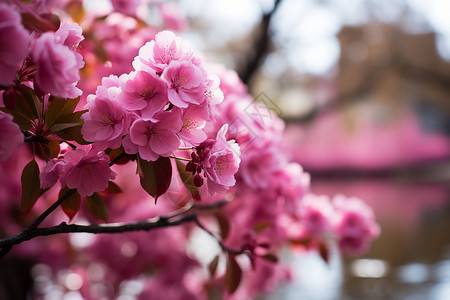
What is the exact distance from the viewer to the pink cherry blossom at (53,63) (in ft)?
0.97

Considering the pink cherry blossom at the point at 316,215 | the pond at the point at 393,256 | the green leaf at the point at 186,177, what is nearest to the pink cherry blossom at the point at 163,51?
the green leaf at the point at 186,177

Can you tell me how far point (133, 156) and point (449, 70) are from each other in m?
3.01

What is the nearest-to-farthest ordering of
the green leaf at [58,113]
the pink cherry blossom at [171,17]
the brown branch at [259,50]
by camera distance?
the green leaf at [58,113] < the pink cherry blossom at [171,17] < the brown branch at [259,50]

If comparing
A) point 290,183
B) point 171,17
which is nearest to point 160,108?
point 290,183

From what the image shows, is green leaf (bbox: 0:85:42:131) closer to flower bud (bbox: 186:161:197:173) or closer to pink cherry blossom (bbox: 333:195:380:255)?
flower bud (bbox: 186:161:197:173)

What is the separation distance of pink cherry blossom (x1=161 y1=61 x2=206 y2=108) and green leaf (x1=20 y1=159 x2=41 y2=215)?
0.52 feet

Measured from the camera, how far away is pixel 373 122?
10.1 ft

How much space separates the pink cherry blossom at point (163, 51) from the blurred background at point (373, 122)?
4.08ft

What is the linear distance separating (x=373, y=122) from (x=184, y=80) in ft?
9.61

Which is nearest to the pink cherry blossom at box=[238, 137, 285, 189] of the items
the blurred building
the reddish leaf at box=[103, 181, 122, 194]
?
the reddish leaf at box=[103, 181, 122, 194]

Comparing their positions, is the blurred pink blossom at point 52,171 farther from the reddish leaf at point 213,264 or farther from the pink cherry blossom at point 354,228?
the pink cherry blossom at point 354,228

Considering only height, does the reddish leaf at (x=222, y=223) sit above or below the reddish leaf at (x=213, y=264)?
above

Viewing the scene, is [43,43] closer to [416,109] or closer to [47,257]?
[47,257]

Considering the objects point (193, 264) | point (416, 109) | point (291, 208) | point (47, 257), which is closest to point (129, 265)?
point (193, 264)
